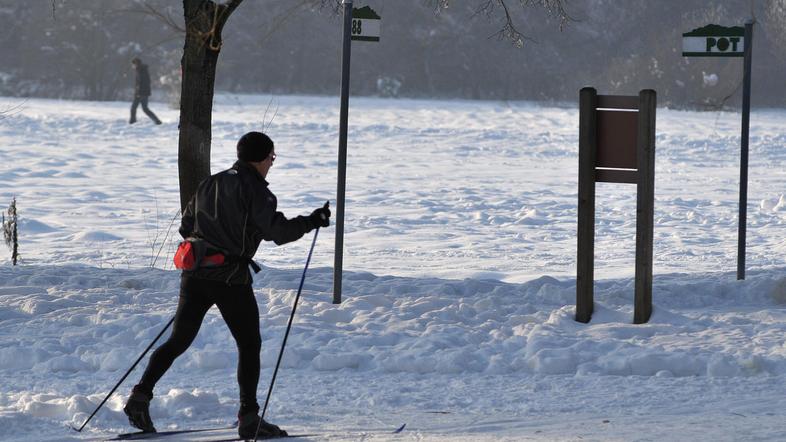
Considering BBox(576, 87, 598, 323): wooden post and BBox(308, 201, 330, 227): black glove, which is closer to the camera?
BBox(308, 201, 330, 227): black glove

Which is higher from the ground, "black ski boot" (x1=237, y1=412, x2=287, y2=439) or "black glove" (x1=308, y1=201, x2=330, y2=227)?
"black glove" (x1=308, y1=201, x2=330, y2=227)

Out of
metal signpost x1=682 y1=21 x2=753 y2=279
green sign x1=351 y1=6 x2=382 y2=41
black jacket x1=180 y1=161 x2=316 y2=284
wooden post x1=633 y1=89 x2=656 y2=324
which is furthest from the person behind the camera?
metal signpost x1=682 y1=21 x2=753 y2=279

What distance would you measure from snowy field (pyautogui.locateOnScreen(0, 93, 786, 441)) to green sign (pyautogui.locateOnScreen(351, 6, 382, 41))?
197cm

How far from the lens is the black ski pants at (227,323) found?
18.0 ft

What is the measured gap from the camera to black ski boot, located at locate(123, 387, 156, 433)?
5.61 meters

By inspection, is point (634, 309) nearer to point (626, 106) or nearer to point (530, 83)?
point (626, 106)

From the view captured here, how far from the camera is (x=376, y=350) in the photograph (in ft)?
24.8

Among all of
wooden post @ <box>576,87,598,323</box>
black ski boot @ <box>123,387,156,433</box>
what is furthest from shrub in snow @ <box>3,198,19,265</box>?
black ski boot @ <box>123,387,156,433</box>

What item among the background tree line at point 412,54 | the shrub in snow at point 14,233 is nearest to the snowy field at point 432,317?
the shrub in snow at point 14,233

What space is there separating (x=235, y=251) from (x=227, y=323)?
349 mm

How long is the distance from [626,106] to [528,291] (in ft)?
6.43

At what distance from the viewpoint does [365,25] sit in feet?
29.3

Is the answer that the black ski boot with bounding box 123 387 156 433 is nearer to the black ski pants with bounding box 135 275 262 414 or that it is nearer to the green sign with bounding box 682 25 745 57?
the black ski pants with bounding box 135 275 262 414

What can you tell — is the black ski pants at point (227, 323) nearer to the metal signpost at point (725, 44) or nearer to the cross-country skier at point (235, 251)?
the cross-country skier at point (235, 251)
